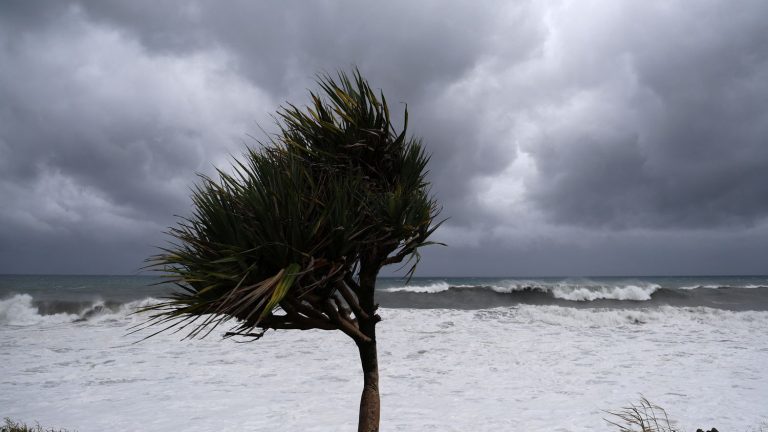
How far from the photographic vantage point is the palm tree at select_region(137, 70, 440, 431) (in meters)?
3.51

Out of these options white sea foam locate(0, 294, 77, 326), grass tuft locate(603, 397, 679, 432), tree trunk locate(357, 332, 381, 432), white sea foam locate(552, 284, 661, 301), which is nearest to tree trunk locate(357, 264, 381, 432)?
tree trunk locate(357, 332, 381, 432)

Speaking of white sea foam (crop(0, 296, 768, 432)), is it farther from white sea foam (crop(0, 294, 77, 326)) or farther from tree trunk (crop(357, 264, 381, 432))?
white sea foam (crop(0, 294, 77, 326))

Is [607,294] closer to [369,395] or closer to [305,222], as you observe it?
[369,395]

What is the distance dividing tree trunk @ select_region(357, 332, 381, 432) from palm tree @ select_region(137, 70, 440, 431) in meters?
0.01

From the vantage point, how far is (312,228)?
354 cm

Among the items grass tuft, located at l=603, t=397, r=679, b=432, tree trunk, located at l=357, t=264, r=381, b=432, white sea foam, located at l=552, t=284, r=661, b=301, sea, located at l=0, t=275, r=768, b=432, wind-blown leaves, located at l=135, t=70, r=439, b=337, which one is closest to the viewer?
wind-blown leaves, located at l=135, t=70, r=439, b=337

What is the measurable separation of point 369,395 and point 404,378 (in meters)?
7.40

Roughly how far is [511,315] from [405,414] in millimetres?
17237

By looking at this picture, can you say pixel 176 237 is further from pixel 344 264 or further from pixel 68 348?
pixel 68 348

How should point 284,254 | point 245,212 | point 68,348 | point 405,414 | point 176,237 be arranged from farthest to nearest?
point 68,348 → point 405,414 → point 176,237 → point 245,212 → point 284,254

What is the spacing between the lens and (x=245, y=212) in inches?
146

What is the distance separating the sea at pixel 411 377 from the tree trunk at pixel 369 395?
2.27 meters

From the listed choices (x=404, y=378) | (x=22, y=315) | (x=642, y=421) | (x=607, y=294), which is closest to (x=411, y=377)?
(x=404, y=378)

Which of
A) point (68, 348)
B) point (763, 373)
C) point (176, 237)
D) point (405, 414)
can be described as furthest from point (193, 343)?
point (763, 373)
